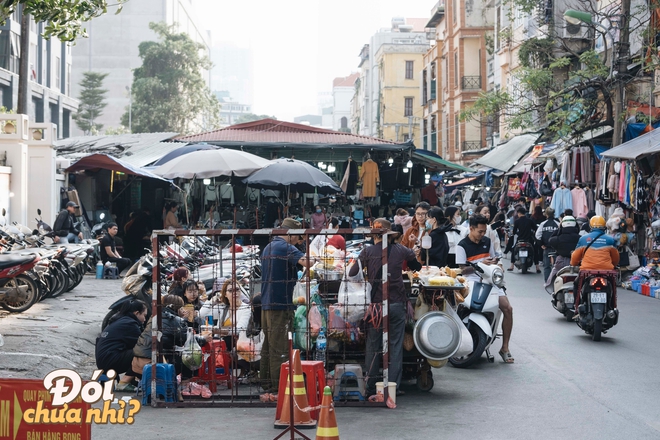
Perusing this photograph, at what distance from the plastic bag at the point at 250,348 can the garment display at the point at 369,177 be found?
18244 mm

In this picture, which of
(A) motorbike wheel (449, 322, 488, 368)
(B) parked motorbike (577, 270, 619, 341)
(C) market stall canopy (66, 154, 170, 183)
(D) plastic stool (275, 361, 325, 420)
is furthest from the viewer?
(C) market stall canopy (66, 154, 170, 183)

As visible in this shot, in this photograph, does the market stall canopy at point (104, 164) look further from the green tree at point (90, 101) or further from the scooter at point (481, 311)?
the green tree at point (90, 101)

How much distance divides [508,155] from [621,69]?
892cm

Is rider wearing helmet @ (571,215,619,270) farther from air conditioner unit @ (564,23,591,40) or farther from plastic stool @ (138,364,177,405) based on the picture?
air conditioner unit @ (564,23,591,40)

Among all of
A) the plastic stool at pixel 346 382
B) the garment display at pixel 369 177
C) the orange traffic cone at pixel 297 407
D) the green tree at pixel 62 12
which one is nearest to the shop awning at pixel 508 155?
the garment display at pixel 369 177

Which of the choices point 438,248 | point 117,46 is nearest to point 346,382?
point 438,248

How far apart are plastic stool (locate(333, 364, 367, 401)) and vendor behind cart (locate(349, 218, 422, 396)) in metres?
0.09

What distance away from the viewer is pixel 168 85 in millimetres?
58938

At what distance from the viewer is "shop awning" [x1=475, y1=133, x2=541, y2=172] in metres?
28.6

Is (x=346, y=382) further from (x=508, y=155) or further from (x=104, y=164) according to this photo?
(x=508, y=155)

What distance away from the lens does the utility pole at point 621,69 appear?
64.7 feet

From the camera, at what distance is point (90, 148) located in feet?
97.6

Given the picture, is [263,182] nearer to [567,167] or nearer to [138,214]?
[138,214]

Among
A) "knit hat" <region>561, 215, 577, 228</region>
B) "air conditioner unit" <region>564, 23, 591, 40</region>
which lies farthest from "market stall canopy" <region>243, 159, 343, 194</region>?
"air conditioner unit" <region>564, 23, 591, 40</region>
